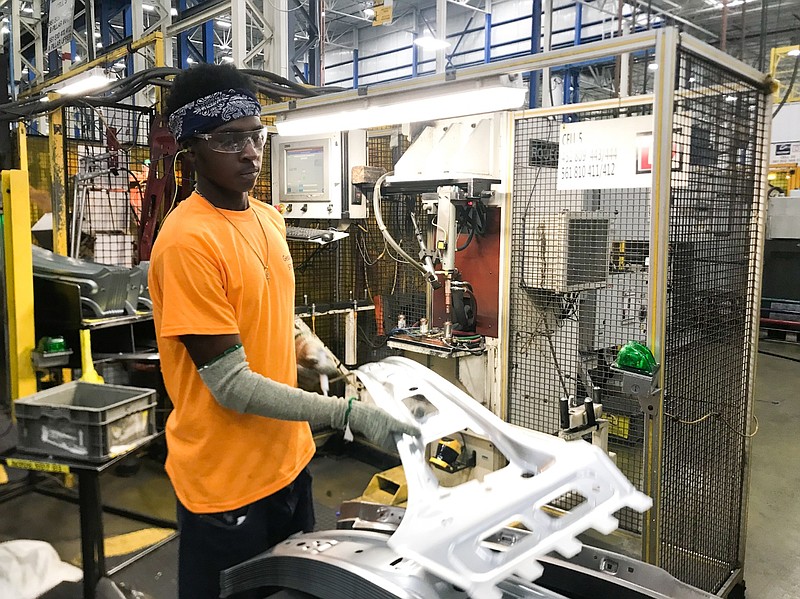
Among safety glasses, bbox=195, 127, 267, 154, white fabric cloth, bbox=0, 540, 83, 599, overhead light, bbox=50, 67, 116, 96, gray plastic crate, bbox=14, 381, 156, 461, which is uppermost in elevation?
overhead light, bbox=50, 67, 116, 96

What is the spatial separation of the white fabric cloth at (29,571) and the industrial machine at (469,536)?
1500 millimetres

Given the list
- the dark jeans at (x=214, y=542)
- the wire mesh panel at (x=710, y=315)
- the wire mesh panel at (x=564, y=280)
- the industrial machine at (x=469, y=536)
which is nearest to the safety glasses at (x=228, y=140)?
the industrial machine at (x=469, y=536)

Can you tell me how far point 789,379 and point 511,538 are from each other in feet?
20.6

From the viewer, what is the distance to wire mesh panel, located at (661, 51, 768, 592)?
212 centimetres

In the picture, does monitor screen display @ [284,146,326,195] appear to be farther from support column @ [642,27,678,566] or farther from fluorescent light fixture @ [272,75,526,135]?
support column @ [642,27,678,566]

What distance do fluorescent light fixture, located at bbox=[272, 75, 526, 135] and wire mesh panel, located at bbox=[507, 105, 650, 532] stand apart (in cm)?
93

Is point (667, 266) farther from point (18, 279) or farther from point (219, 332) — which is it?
point (18, 279)

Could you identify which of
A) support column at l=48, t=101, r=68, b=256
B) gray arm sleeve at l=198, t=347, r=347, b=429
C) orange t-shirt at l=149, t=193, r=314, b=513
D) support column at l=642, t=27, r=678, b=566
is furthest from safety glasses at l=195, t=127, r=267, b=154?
support column at l=48, t=101, r=68, b=256

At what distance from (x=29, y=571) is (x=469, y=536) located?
2238 millimetres

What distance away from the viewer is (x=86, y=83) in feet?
12.6

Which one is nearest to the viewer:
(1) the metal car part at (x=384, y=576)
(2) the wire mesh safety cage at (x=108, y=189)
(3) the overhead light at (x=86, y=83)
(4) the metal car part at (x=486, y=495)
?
(4) the metal car part at (x=486, y=495)

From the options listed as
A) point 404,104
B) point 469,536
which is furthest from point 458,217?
point 469,536

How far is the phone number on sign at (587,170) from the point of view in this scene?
228cm

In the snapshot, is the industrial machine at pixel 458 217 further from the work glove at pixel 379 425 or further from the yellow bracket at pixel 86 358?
the work glove at pixel 379 425
